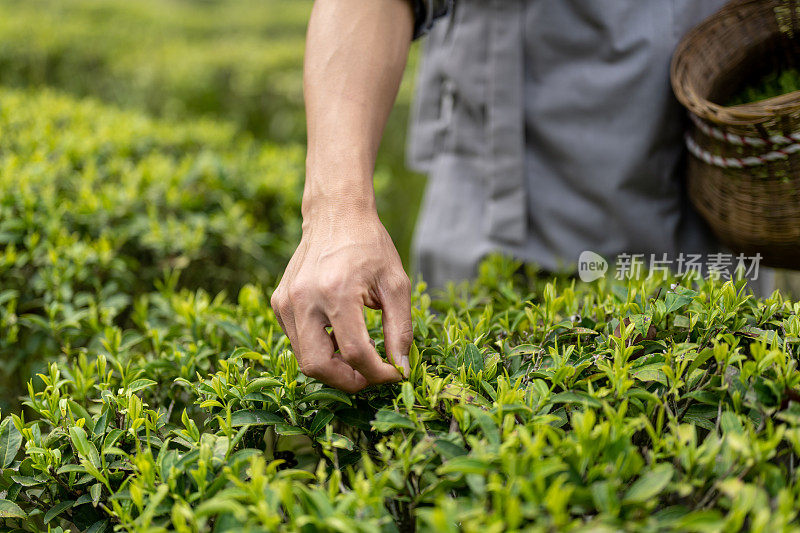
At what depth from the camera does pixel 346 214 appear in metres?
1.27

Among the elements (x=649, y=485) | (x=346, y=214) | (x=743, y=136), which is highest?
(x=743, y=136)

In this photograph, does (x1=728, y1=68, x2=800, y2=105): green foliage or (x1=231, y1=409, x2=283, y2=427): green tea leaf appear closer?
(x1=231, y1=409, x2=283, y2=427): green tea leaf

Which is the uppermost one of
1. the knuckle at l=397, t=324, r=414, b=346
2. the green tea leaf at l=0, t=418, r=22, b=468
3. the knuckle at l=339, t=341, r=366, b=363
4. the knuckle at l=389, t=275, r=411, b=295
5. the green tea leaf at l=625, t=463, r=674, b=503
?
the knuckle at l=389, t=275, r=411, b=295

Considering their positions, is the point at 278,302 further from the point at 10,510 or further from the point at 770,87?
the point at 770,87

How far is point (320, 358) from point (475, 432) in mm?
301

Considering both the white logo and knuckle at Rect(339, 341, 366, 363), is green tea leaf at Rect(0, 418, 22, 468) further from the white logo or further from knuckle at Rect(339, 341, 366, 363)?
the white logo

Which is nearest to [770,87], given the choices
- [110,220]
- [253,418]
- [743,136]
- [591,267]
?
[743,136]

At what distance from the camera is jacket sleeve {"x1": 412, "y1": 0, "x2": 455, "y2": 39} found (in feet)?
5.47

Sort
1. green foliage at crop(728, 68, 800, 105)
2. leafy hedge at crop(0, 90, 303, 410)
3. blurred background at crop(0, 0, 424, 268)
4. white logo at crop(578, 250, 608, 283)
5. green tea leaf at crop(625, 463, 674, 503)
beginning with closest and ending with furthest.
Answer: green tea leaf at crop(625, 463, 674, 503) < green foliage at crop(728, 68, 800, 105) < white logo at crop(578, 250, 608, 283) < leafy hedge at crop(0, 90, 303, 410) < blurred background at crop(0, 0, 424, 268)

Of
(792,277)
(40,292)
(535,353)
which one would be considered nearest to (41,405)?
(40,292)

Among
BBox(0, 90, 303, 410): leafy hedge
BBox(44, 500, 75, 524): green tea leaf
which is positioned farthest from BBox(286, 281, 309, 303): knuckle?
BBox(0, 90, 303, 410): leafy hedge

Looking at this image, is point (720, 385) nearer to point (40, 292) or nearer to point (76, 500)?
point (76, 500)

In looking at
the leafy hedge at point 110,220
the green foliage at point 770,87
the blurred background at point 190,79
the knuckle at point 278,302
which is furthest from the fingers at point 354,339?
the blurred background at point 190,79

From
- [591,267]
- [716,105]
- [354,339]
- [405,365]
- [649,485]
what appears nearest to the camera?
[649,485]
